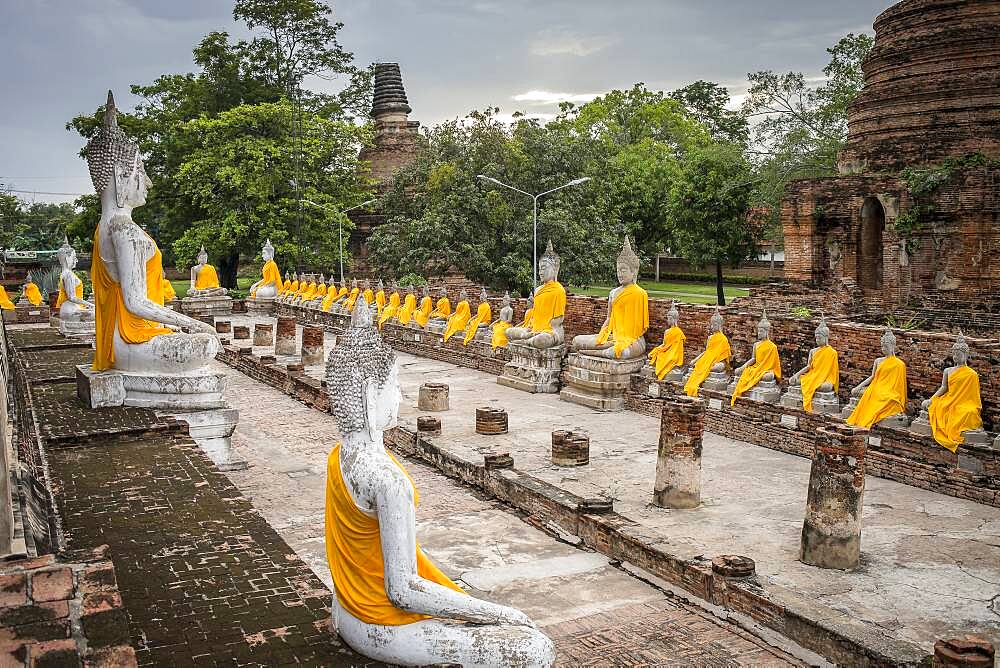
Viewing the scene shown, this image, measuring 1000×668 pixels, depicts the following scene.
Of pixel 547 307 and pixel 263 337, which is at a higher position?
pixel 547 307

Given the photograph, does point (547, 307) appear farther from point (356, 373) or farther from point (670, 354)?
point (356, 373)

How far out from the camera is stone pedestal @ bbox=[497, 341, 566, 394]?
14906mm

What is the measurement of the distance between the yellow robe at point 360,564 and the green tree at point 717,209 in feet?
92.0

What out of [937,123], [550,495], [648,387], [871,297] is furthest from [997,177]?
[550,495]

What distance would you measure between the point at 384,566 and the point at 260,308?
25730 mm

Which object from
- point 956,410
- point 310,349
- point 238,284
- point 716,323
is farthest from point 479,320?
point 238,284

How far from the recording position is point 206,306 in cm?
2716

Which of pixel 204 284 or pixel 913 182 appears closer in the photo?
pixel 913 182

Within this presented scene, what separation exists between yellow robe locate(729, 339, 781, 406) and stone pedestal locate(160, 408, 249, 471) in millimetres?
6360

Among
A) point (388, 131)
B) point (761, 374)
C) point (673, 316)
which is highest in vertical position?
point (388, 131)

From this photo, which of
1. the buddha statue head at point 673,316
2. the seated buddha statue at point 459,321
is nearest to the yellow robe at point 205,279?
the seated buddha statue at point 459,321

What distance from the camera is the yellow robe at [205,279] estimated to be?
2755 centimetres

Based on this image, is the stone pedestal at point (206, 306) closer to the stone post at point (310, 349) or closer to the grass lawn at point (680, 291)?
the stone post at point (310, 349)

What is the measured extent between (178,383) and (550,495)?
12.2ft
